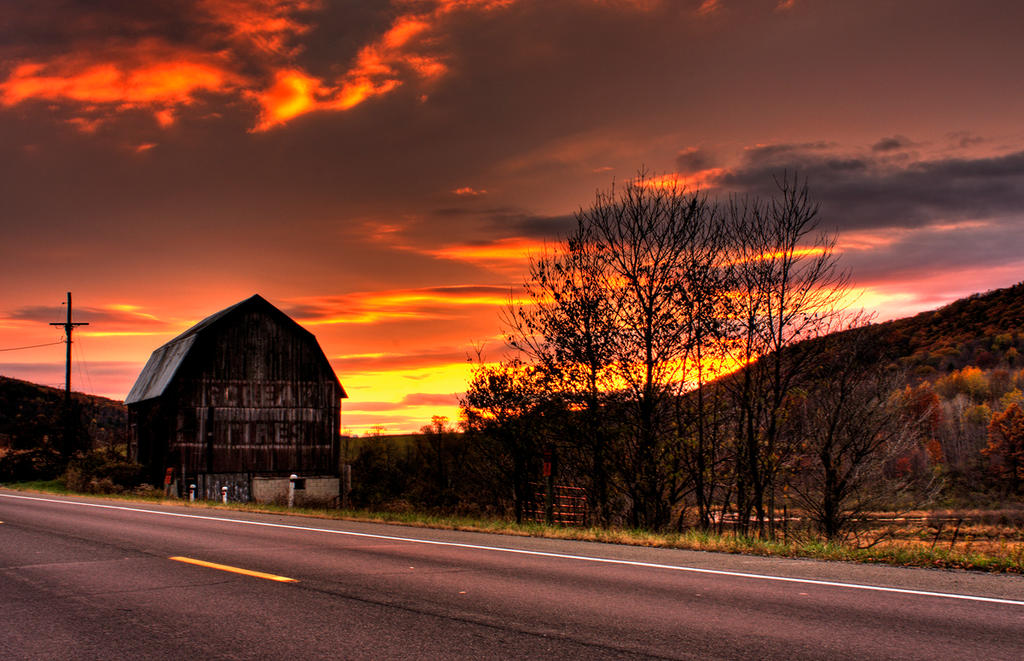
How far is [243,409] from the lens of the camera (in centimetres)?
4056

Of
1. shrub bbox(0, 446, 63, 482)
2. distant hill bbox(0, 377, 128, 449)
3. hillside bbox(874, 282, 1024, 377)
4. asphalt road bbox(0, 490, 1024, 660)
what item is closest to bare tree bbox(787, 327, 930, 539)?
asphalt road bbox(0, 490, 1024, 660)

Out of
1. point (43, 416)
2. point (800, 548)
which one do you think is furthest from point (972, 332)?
point (800, 548)

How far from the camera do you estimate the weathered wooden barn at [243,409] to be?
39125 mm

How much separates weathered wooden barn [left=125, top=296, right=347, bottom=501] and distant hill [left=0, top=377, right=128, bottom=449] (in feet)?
31.3

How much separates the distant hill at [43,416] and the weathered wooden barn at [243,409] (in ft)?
31.3

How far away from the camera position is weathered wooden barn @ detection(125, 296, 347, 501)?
39125 mm

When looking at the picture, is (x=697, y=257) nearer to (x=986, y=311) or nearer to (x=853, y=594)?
(x=853, y=594)

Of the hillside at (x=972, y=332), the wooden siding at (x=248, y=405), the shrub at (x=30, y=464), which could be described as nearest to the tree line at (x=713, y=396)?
the wooden siding at (x=248, y=405)

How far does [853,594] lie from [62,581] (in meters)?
8.00

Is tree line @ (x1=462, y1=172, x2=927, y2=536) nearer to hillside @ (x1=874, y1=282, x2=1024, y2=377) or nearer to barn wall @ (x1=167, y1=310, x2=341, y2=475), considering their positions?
barn wall @ (x1=167, y1=310, x2=341, y2=475)

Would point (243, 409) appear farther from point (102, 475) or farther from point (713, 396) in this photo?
point (713, 396)

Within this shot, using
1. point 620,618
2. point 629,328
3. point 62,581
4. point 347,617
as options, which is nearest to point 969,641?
Answer: point 620,618

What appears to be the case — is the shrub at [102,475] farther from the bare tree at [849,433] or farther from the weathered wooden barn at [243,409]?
the bare tree at [849,433]

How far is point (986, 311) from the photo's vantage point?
179875 millimetres
